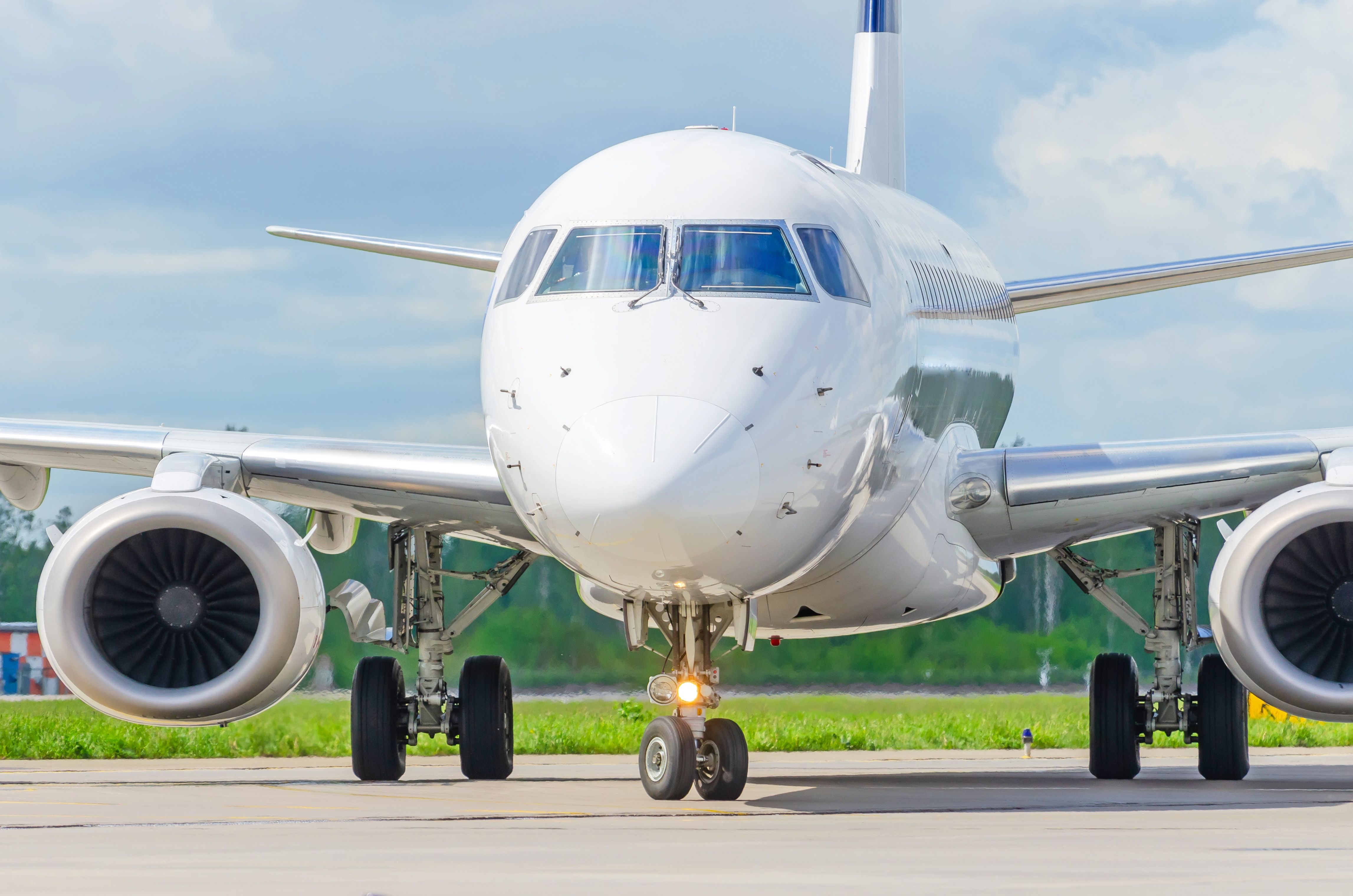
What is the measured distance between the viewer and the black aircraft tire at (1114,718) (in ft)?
48.6

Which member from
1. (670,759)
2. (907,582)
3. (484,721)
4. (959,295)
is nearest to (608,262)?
(670,759)

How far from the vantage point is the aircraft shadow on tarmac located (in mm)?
10617

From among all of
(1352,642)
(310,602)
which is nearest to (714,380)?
(310,602)

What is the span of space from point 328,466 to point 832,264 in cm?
424

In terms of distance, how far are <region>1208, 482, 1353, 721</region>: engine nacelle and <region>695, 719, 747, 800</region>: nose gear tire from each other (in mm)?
2802

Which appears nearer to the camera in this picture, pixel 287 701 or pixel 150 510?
pixel 150 510

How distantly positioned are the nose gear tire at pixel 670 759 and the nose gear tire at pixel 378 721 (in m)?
3.99

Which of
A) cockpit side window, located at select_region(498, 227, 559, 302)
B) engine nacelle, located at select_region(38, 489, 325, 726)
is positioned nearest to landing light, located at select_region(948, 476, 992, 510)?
cockpit side window, located at select_region(498, 227, 559, 302)

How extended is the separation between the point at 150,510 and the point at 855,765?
24.8 ft

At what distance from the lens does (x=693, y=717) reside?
10219mm

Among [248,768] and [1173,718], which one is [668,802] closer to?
[1173,718]

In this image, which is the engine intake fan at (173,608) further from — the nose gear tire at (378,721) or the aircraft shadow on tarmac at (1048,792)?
the aircraft shadow on tarmac at (1048,792)

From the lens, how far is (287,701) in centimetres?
1850

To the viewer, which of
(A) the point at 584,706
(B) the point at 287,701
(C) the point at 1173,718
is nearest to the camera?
(C) the point at 1173,718
